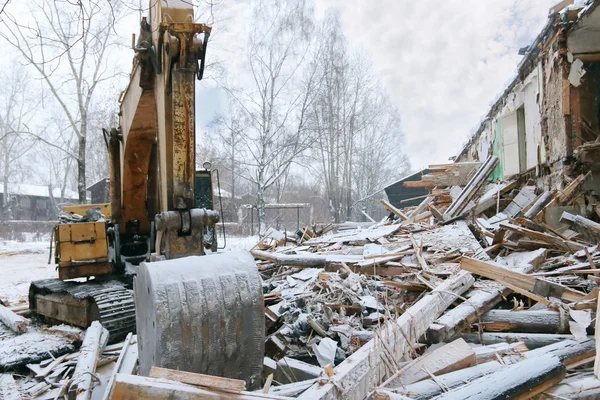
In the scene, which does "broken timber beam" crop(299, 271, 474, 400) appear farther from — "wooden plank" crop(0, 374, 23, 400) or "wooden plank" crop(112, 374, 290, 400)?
"wooden plank" crop(0, 374, 23, 400)

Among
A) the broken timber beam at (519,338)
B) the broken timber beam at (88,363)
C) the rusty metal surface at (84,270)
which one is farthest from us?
the rusty metal surface at (84,270)

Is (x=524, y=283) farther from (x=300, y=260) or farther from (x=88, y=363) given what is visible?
(x=88, y=363)

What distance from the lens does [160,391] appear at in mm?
2072

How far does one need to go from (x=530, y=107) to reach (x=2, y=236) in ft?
96.7

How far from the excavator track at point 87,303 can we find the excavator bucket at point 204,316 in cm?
266

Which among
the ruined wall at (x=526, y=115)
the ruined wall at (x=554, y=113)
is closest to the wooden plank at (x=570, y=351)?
the ruined wall at (x=554, y=113)

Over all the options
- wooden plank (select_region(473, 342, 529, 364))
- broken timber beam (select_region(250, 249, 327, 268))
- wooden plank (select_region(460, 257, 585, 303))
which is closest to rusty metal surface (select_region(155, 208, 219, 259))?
wooden plank (select_region(473, 342, 529, 364))

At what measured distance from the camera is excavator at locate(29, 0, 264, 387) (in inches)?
110

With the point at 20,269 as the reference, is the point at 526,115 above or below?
above

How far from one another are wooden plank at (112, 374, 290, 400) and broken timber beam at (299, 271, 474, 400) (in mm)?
421

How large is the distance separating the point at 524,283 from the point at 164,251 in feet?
11.4

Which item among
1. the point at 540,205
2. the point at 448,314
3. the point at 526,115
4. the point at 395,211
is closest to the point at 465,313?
the point at 448,314

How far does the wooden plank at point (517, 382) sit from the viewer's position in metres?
2.62

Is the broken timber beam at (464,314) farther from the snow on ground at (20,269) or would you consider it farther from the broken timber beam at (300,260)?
the snow on ground at (20,269)
